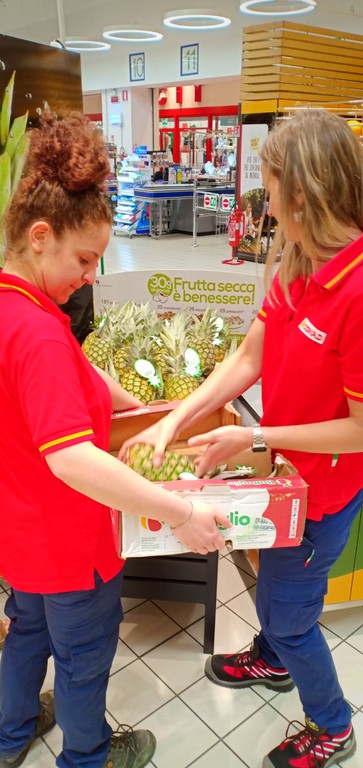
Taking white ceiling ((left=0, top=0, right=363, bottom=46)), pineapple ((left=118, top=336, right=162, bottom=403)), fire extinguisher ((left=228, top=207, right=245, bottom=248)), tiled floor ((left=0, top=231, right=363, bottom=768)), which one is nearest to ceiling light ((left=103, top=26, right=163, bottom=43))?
white ceiling ((left=0, top=0, right=363, bottom=46))

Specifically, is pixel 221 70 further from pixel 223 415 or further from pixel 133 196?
pixel 223 415

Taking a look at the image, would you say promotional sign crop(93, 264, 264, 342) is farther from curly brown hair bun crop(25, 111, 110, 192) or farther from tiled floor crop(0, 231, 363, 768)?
curly brown hair bun crop(25, 111, 110, 192)

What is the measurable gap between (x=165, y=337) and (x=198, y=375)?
Answer: 0.82ft

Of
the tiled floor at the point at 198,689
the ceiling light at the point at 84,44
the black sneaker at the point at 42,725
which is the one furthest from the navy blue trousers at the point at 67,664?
the ceiling light at the point at 84,44

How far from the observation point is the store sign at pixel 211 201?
1240 centimetres

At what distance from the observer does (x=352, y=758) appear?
192 centimetres

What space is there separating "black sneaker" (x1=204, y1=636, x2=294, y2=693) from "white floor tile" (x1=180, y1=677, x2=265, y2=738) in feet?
0.10

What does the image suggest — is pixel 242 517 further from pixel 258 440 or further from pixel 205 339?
pixel 205 339

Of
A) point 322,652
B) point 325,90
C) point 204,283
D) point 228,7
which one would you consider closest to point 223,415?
point 322,652

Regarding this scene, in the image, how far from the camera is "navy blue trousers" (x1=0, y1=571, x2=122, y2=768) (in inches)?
58.1

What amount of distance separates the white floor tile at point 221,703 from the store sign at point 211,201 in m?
11.4

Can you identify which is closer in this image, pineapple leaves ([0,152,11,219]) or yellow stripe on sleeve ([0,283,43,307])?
yellow stripe on sleeve ([0,283,43,307])

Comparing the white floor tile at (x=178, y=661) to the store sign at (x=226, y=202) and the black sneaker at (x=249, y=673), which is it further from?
the store sign at (x=226, y=202)

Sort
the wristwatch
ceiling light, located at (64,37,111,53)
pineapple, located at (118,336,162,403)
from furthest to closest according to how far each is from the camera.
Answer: ceiling light, located at (64,37,111,53)
pineapple, located at (118,336,162,403)
the wristwatch
